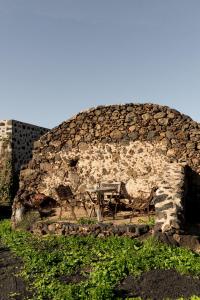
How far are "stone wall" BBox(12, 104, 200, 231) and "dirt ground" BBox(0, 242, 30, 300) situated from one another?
4644 millimetres

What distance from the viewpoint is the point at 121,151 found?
43.2 ft

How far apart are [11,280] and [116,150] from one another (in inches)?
277

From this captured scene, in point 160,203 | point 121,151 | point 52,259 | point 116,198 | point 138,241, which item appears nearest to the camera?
point 52,259

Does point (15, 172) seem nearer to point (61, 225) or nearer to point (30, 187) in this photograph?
point (30, 187)

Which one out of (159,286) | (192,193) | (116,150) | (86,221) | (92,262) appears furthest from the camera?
(116,150)

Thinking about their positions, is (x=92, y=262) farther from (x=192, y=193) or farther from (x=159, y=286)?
(x=192, y=193)

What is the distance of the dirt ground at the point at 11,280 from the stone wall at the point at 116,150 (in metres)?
4.64

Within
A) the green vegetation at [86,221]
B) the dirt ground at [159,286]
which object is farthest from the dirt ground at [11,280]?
the green vegetation at [86,221]

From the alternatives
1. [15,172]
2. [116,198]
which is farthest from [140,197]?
[15,172]

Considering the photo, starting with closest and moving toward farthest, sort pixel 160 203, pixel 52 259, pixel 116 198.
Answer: pixel 52 259
pixel 160 203
pixel 116 198

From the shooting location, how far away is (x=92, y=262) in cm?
736

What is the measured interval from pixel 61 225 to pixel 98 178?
3251 mm

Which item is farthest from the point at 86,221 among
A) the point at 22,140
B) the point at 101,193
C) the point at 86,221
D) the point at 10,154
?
the point at 22,140

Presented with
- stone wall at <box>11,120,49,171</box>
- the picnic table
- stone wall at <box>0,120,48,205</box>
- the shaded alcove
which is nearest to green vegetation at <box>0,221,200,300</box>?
the picnic table
